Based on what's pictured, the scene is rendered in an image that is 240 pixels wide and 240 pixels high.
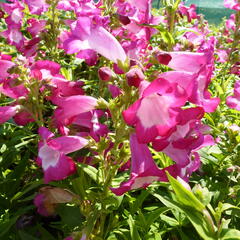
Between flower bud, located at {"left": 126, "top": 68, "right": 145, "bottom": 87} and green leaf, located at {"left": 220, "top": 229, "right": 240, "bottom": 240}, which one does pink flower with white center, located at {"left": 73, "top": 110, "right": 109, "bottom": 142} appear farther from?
green leaf, located at {"left": 220, "top": 229, "right": 240, "bottom": 240}

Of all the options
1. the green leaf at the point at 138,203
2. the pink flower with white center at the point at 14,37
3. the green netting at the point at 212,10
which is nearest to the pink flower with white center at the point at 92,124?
the green leaf at the point at 138,203

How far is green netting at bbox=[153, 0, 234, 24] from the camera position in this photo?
1839cm

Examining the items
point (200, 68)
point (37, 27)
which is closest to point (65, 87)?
point (200, 68)

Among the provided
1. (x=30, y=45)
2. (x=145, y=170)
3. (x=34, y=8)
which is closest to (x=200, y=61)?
(x=145, y=170)

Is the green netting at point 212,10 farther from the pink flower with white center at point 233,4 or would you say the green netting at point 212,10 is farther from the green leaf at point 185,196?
the green leaf at point 185,196

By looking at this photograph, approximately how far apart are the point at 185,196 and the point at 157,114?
32 centimetres

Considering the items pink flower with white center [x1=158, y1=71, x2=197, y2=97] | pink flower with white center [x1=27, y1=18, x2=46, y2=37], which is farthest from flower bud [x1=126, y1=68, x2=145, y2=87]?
pink flower with white center [x1=27, y1=18, x2=46, y2=37]

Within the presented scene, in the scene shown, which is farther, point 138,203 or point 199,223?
point 138,203

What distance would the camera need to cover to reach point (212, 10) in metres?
19.5

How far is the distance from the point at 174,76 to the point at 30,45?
1677 millimetres

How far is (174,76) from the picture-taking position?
138 cm

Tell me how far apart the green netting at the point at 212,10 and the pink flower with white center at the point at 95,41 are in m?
16.8

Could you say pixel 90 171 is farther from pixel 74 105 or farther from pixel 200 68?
pixel 200 68

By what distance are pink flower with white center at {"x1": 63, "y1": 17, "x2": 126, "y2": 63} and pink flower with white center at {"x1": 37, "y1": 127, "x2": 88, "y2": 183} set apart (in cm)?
40
